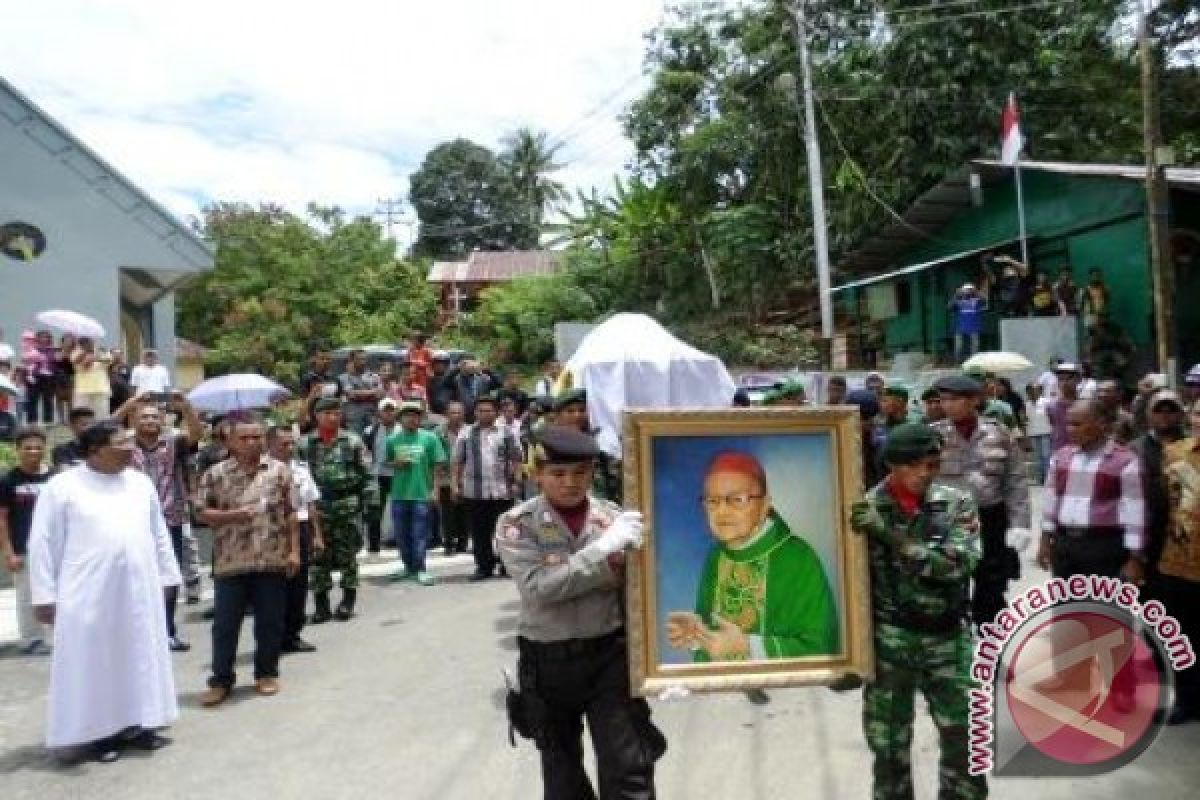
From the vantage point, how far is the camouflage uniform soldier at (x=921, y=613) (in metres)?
3.46

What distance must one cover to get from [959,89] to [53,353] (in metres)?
19.3

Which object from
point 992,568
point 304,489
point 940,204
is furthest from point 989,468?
point 940,204

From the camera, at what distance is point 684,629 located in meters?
3.31

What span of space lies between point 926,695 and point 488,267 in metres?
56.6

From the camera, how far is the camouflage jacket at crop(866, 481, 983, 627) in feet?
11.2

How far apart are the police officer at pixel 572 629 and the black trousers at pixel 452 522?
7.93m

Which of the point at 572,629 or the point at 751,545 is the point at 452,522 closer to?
the point at 572,629

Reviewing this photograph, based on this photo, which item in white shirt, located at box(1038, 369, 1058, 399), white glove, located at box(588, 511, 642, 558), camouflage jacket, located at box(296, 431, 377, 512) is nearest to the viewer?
white glove, located at box(588, 511, 642, 558)

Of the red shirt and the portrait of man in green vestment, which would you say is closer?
the portrait of man in green vestment

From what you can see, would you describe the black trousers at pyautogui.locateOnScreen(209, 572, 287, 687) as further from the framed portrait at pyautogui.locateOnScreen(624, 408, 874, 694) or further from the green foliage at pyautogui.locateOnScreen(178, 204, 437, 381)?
the green foliage at pyautogui.locateOnScreen(178, 204, 437, 381)

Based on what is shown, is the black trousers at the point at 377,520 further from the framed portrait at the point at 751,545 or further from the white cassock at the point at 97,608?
the framed portrait at the point at 751,545

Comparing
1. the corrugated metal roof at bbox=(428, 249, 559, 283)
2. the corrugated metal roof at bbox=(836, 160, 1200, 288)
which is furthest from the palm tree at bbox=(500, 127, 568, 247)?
the corrugated metal roof at bbox=(836, 160, 1200, 288)

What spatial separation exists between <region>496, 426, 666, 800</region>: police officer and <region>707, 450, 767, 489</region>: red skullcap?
36cm

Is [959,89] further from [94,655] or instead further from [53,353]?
[94,655]
